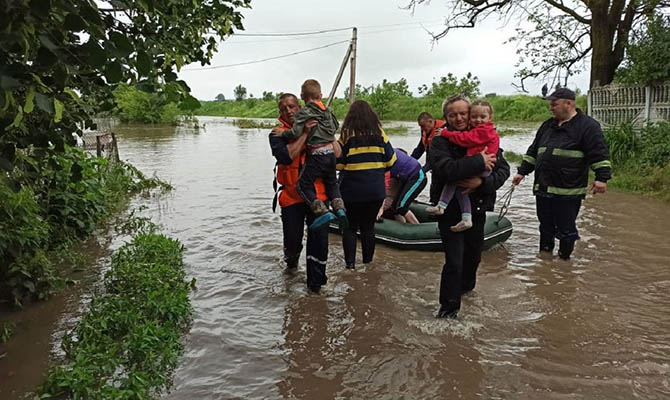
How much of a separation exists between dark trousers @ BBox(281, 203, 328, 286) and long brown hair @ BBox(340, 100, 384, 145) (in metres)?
0.78

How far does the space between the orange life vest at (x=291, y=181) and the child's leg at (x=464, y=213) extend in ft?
4.17

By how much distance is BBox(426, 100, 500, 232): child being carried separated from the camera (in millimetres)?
3896

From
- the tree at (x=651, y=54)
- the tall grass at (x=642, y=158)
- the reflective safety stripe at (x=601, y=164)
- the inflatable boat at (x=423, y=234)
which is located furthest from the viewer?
the tree at (x=651, y=54)

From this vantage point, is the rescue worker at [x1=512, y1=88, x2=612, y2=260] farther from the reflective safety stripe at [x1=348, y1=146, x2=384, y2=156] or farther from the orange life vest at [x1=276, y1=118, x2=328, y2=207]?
the orange life vest at [x1=276, y1=118, x2=328, y2=207]

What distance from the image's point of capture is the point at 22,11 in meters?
1.69

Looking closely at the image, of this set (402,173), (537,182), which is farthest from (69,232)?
(537,182)

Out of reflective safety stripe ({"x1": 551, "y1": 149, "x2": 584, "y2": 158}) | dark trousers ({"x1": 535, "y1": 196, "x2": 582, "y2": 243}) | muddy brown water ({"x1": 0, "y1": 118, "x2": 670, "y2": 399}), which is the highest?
reflective safety stripe ({"x1": 551, "y1": 149, "x2": 584, "y2": 158})

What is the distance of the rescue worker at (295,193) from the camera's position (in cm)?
462

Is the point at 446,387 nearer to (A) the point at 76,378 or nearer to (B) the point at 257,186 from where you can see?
(A) the point at 76,378

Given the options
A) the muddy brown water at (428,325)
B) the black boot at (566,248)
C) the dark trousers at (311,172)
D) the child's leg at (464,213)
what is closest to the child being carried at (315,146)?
the dark trousers at (311,172)

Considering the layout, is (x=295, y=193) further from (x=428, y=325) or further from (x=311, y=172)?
(x=428, y=325)

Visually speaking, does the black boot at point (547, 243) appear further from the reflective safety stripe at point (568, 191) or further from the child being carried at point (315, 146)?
the child being carried at point (315, 146)

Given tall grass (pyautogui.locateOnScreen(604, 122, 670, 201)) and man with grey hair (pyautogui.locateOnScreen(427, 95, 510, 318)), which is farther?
tall grass (pyautogui.locateOnScreen(604, 122, 670, 201))

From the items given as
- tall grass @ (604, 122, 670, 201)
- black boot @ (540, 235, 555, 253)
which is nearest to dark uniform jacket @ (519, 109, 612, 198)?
black boot @ (540, 235, 555, 253)
